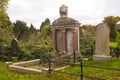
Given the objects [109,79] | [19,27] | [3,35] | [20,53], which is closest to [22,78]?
[109,79]

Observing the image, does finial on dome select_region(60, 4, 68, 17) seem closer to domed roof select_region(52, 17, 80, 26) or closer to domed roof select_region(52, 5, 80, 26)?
domed roof select_region(52, 5, 80, 26)

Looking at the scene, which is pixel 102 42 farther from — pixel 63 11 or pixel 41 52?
pixel 41 52

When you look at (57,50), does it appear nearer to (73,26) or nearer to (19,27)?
(73,26)

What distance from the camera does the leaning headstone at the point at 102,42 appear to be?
15.2 meters

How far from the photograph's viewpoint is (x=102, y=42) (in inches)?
604

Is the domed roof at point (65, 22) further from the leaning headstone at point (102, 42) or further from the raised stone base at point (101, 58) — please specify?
the raised stone base at point (101, 58)

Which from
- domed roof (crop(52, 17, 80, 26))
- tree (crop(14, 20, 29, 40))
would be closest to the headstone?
domed roof (crop(52, 17, 80, 26))

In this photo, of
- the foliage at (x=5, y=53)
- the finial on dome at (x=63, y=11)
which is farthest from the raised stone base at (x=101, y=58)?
the foliage at (x=5, y=53)

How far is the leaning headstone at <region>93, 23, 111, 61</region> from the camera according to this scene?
15.2 meters

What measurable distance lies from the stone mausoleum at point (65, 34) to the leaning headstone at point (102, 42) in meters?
2.71

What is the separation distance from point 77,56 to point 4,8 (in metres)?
14.7

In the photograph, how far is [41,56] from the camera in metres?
19.2

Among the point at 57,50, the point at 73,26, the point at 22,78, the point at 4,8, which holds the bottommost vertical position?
the point at 22,78

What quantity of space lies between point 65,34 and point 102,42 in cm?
414
